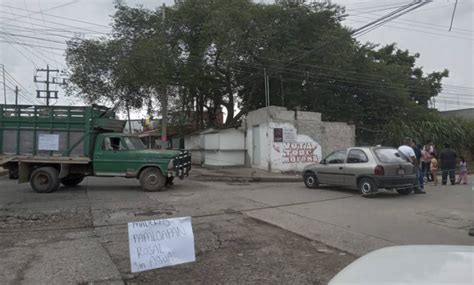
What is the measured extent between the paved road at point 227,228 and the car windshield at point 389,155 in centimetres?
125

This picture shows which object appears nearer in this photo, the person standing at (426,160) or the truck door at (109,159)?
the truck door at (109,159)

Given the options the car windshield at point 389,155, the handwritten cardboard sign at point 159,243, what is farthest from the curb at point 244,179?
the handwritten cardboard sign at point 159,243

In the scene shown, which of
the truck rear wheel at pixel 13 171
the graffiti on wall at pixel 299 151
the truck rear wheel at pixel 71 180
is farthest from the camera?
the graffiti on wall at pixel 299 151

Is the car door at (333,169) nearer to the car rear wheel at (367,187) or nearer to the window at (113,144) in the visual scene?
the car rear wheel at (367,187)

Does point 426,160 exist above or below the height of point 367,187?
above

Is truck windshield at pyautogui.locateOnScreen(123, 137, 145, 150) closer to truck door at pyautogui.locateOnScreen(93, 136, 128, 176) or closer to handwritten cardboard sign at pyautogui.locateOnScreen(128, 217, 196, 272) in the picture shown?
truck door at pyautogui.locateOnScreen(93, 136, 128, 176)

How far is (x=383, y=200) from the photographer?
40.3 ft

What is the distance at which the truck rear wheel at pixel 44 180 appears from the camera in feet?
48.0

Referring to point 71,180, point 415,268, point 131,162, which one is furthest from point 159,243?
point 71,180

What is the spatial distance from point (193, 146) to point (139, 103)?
466cm

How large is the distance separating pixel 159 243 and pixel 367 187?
30.3 feet

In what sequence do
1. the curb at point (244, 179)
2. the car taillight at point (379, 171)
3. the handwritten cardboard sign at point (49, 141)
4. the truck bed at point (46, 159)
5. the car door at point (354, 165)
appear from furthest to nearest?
1. the curb at point (244, 179)
2. the handwritten cardboard sign at point (49, 141)
3. the truck bed at point (46, 159)
4. the car door at point (354, 165)
5. the car taillight at point (379, 171)

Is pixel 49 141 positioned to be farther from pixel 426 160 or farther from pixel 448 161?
pixel 448 161

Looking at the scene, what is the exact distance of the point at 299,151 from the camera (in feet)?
73.6
